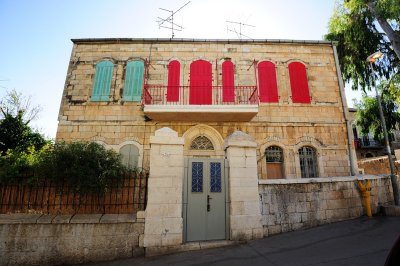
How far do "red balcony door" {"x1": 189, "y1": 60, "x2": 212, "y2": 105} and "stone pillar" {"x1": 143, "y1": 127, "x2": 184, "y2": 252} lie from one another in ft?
17.4

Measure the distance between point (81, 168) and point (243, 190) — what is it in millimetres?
4024

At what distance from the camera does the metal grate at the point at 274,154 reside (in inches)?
388

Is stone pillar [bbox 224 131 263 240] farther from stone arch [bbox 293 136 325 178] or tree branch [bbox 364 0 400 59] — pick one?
tree branch [bbox 364 0 400 59]

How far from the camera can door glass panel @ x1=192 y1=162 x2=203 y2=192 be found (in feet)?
16.8

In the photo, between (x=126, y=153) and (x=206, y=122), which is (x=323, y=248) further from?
(x=126, y=153)

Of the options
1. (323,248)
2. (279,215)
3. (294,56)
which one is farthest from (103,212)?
(294,56)

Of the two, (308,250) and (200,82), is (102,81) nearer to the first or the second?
(200,82)

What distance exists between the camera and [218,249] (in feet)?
15.0

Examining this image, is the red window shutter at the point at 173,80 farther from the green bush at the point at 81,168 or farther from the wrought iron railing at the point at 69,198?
the wrought iron railing at the point at 69,198

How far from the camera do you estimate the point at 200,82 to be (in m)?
10.5

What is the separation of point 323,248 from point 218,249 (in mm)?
2075

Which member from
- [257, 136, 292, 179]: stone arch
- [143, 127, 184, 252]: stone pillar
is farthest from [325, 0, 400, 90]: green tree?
[143, 127, 184, 252]: stone pillar

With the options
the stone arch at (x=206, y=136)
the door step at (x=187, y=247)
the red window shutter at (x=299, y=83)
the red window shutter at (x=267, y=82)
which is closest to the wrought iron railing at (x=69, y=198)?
the door step at (x=187, y=247)

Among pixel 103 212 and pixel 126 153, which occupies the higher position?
pixel 126 153
